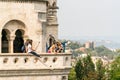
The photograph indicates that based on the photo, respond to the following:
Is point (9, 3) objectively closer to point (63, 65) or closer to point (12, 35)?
point (12, 35)

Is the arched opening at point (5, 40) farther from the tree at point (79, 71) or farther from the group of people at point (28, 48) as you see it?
the tree at point (79, 71)

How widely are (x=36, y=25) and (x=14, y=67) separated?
2.33 meters

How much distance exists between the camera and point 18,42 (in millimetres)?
26328

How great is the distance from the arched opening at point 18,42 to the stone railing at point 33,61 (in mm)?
1688

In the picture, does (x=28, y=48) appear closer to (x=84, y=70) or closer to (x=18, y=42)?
(x=18, y=42)

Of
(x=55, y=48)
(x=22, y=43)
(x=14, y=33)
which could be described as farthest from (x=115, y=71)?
(x=14, y=33)

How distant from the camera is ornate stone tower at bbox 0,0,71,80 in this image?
80.1 feet

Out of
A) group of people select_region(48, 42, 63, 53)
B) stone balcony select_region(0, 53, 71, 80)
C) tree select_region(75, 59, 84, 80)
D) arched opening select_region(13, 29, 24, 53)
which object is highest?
arched opening select_region(13, 29, 24, 53)

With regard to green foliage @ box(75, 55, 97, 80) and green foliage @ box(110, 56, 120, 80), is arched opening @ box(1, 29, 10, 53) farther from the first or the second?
green foliage @ box(75, 55, 97, 80)

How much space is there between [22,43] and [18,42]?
17 cm

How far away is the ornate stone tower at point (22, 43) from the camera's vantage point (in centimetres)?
2442

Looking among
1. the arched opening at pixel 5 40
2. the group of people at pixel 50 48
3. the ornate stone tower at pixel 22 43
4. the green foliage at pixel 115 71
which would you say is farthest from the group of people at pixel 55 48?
the green foliage at pixel 115 71

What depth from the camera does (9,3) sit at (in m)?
25.2

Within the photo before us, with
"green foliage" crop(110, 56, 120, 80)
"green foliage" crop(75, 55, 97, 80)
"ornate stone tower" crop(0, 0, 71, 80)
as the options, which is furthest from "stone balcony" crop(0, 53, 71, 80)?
"green foliage" crop(75, 55, 97, 80)
